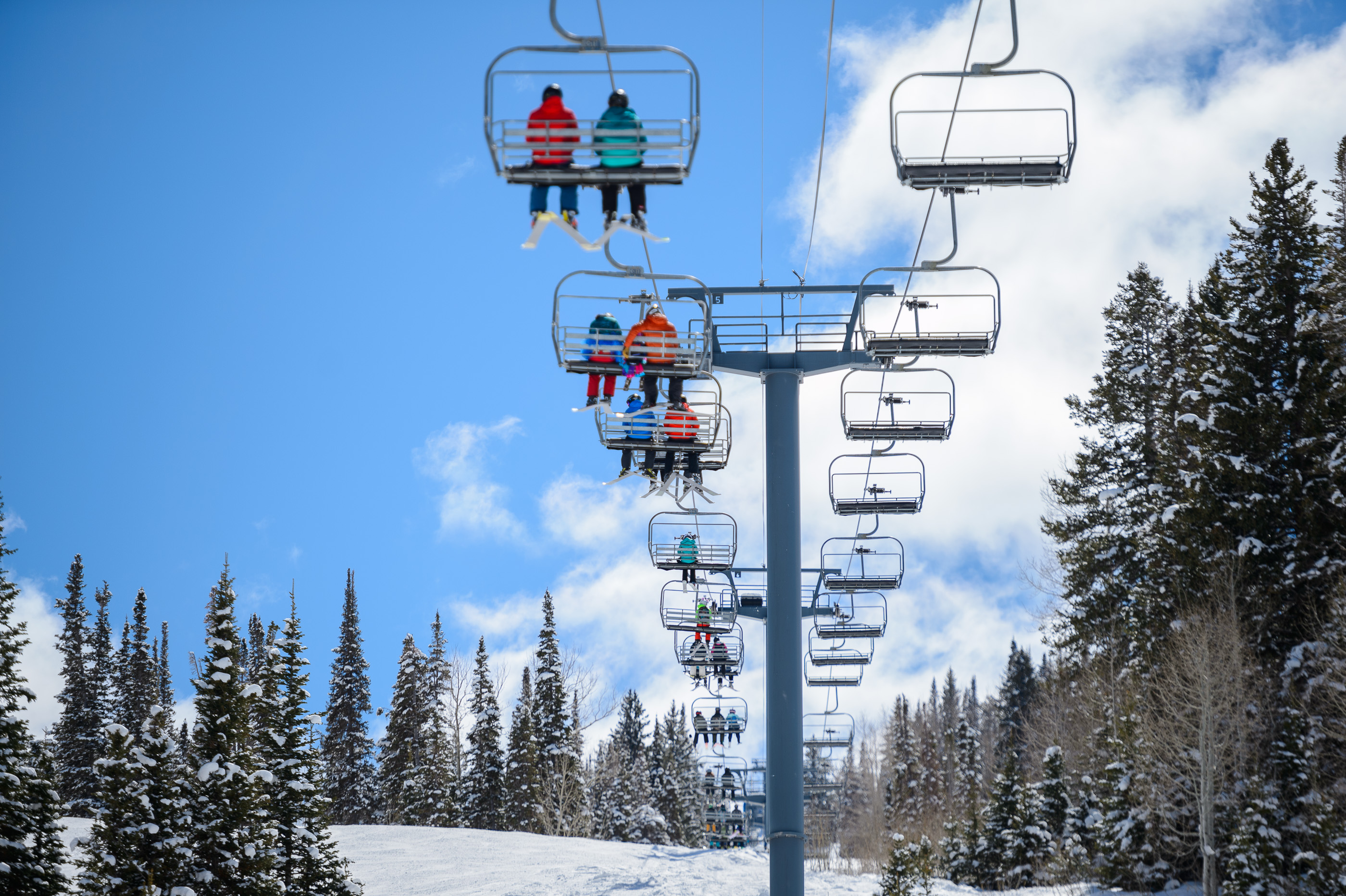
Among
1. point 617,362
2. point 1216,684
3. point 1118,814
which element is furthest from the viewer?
point 1118,814

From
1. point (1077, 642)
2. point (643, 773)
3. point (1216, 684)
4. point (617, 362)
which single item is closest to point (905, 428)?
point (617, 362)

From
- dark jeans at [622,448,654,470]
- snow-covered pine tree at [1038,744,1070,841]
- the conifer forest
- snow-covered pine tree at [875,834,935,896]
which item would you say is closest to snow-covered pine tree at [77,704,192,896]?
the conifer forest

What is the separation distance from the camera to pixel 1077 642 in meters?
36.6

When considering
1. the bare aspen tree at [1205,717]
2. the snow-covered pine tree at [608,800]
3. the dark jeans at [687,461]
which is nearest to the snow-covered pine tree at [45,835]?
the dark jeans at [687,461]

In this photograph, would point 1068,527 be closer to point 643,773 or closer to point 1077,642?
point 1077,642

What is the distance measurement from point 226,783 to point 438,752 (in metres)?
30.0

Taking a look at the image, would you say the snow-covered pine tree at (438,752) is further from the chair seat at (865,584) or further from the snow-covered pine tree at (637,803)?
the chair seat at (865,584)

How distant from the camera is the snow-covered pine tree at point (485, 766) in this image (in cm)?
4878

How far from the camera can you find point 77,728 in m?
51.4

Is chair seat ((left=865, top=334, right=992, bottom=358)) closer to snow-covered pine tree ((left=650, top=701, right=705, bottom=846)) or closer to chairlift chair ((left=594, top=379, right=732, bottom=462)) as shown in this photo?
chairlift chair ((left=594, top=379, right=732, bottom=462))

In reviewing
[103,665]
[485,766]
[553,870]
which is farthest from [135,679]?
[553,870]

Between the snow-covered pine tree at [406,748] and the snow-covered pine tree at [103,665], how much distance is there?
11.5 meters

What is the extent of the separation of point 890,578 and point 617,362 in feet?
34.6

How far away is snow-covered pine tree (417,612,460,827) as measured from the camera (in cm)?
4806
